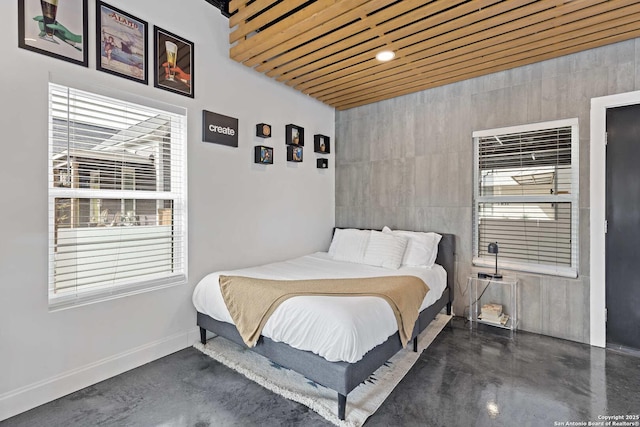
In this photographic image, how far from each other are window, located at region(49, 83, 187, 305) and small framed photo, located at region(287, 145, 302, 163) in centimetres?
135

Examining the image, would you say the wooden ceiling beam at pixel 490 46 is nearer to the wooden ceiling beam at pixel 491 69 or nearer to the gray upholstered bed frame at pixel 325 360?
the wooden ceiling beam at pixel 491 69

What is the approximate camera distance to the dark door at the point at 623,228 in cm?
274

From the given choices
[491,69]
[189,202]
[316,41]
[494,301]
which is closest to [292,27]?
[316,41]

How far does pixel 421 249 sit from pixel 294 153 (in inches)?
74.6

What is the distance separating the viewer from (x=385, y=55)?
2996 mm

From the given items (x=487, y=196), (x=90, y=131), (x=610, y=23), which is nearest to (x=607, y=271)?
(x=487, y=196)

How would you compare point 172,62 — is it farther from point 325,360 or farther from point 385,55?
point 325,360

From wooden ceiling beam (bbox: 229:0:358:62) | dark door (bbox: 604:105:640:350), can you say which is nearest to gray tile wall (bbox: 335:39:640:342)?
dark door (bbox: 604:105:640:350)

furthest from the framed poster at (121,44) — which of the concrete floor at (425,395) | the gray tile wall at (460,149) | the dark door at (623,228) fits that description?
the dark door at (623,228)

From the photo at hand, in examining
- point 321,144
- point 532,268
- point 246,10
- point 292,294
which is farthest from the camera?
point 321,144

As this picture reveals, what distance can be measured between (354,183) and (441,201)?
4.15ft

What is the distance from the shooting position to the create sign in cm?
292

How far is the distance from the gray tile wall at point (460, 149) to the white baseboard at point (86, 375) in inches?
107

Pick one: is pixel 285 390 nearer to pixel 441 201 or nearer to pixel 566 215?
pixel 441 201
